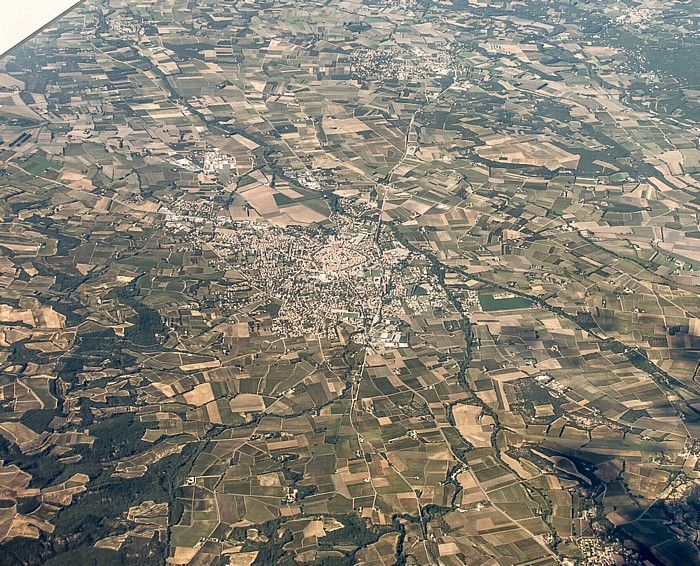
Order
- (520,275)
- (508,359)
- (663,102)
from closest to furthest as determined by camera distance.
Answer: (508,359) → (520,275) → (663,102)

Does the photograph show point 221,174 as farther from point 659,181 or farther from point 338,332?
point 659,181

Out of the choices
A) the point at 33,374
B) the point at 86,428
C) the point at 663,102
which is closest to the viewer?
the point at 86,428

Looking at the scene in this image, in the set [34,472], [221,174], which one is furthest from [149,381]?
[221,174]

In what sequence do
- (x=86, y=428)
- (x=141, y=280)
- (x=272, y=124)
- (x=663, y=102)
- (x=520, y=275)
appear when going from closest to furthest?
(x=86, y=428) → (x=141, y=280) → (x=520, y=275) → (x=272, y=124) → (x=663, y=102)

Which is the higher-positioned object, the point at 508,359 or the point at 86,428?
the point at 86,428

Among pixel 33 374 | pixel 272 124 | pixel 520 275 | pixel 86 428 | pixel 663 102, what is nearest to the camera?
pixel 86 428

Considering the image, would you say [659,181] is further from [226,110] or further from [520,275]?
[226,110]

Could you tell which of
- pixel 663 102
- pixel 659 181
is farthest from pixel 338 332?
pixel 663 102

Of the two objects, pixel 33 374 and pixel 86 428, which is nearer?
pixel 86 428

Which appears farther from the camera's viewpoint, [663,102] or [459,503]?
[663,102]
